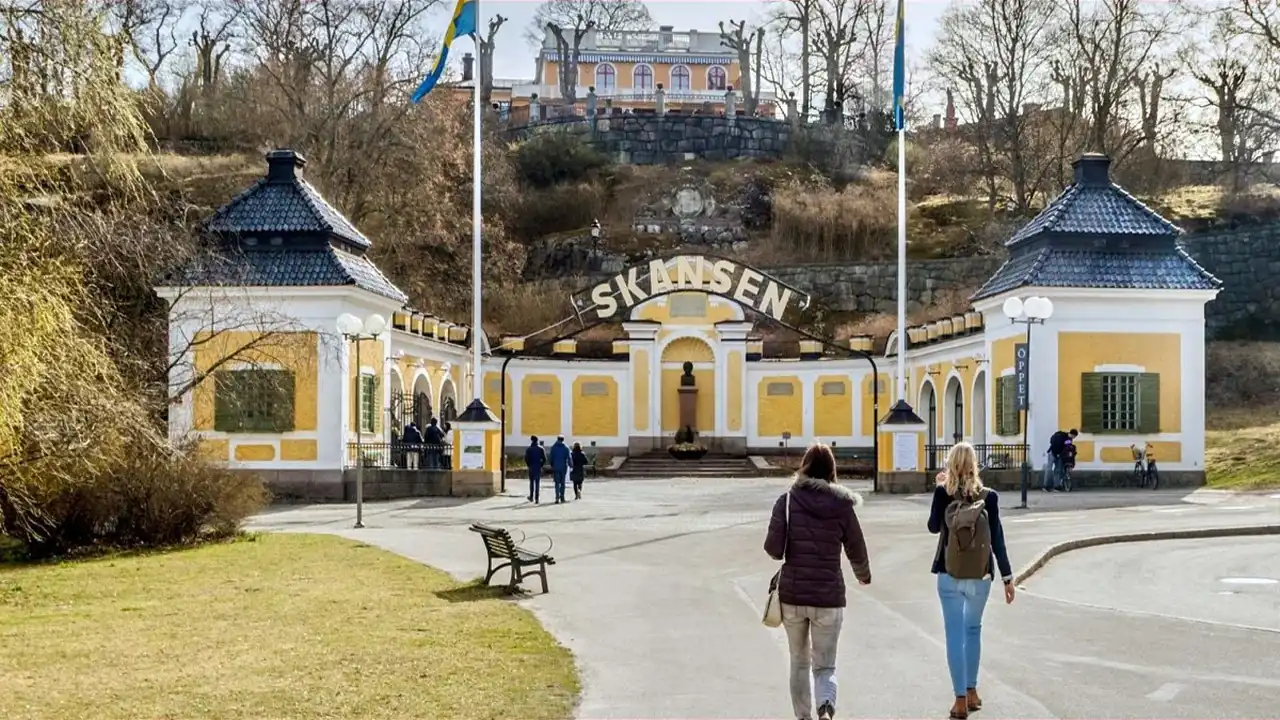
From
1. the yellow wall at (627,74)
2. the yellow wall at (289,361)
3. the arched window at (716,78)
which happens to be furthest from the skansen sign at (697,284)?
the arched window at (716,78)

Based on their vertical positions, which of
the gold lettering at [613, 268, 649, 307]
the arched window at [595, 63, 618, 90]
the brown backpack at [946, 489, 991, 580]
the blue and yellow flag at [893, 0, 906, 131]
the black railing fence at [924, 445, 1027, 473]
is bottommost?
the black railing fence at [924, 445, 1027, 473]

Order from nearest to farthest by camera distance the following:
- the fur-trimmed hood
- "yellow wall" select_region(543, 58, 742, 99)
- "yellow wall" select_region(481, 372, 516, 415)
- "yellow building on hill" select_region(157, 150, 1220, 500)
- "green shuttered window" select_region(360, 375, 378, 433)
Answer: the fur-trimmed hood → "yellow building on hill" select_region(157, 150, 1220, 500) → "green shuttered window" select_region(360, 375, 378, 433) → "yellow wall" select_region(481, 372, 516, 415) → "yellow wall" select_region(543, 58, 742, 99)

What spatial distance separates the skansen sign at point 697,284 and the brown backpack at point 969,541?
Result: 128ft

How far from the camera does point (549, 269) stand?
224 feet

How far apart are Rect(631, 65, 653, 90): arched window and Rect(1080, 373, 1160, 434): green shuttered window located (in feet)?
237

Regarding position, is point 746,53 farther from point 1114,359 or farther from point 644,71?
point 1114,359

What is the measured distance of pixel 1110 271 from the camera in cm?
3444

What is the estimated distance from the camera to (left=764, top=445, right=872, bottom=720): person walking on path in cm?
922

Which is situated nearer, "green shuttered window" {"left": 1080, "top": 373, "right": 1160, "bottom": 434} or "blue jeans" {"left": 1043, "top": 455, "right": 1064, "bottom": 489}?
"blue jeans" {"left": 1043, "top": 455, "right": 1064, "bottom": 489}

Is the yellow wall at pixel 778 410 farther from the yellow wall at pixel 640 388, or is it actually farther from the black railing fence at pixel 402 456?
the black railing fence at pixel 402 456

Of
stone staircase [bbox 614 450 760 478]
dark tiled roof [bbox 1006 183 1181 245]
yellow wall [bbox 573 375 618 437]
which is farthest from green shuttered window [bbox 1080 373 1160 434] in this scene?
yellow wall [bbox 573 375 618 437]

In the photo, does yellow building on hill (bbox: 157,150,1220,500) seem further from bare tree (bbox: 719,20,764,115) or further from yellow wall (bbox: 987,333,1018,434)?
bare tree (bbox: 719,20,764,115)

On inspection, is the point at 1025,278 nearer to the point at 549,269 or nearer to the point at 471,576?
the point at 471,576

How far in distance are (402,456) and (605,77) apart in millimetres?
72468
